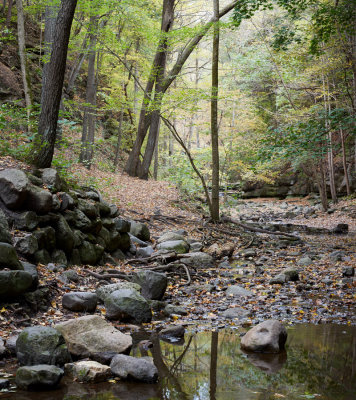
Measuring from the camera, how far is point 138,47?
67.4 ft

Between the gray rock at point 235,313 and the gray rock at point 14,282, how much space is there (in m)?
2.82

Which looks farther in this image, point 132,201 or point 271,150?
point 132,201

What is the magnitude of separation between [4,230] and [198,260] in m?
4.66

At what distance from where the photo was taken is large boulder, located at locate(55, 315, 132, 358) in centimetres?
380

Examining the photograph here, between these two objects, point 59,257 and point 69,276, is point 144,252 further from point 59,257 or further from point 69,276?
point 69,276

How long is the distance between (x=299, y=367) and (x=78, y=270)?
416cm

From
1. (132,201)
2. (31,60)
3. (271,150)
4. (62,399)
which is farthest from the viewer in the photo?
(31,60)

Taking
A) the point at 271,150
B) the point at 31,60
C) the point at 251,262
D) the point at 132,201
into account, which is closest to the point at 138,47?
the point at 31,60

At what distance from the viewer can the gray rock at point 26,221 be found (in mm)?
5867

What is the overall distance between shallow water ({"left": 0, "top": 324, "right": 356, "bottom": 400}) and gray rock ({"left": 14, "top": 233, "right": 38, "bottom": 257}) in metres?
2.55

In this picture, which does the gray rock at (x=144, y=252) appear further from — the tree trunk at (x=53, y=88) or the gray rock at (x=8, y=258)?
the gray rock at (x=8, y=258)

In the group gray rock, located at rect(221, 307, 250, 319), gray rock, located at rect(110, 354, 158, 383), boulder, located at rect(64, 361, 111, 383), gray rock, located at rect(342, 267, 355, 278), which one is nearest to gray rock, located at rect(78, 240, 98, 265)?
gray rock, located at rect(221, 307, 250, 319)

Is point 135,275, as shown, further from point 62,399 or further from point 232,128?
point 232,128

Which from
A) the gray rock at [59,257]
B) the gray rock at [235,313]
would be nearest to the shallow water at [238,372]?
the gray rock at [235,313]
